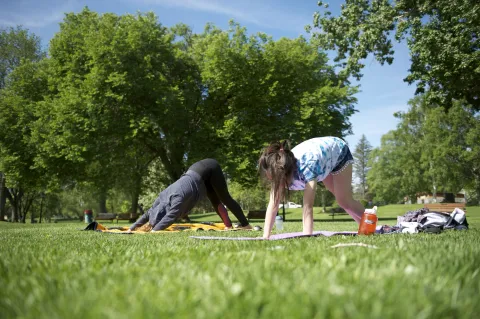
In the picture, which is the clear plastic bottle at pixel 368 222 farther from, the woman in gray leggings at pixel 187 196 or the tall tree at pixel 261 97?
the tall tree at pixel 261 97

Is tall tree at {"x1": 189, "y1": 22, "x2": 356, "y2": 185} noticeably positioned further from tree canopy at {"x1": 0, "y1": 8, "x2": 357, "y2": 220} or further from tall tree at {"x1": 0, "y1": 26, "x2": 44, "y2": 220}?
tall tree at {"x1": 0, "y1": 26, "x2": 44, "y2": 220}

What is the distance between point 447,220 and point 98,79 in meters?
19.1

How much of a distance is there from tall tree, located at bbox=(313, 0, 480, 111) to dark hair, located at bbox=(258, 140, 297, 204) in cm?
1305

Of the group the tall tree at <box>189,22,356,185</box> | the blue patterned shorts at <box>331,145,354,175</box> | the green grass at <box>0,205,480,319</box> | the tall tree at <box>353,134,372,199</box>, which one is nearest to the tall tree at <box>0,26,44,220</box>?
the tall tree at <box>189,22,356,185</box>

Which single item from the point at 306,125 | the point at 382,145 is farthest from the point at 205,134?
the point at 382,145

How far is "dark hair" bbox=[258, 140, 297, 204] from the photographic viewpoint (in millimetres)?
5462

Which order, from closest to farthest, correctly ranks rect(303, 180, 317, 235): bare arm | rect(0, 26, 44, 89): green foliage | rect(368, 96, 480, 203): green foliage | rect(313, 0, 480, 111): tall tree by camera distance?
1. rect(303, 180, 317, 235): bare arm
2. rect(313, 0, 480, 111): tall tree
3. rect(0, 26, 44, 89): green foliage
4. rect(368, 96, 480, 203): green foliage

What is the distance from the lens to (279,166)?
543 cm

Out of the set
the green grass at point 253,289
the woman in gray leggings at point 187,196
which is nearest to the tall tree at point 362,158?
the woman in gray leggings at point 187,196

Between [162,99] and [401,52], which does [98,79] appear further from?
[401,52]

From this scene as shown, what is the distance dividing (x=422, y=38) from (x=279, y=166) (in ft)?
45.0

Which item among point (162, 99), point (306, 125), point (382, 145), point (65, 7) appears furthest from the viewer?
point (382, 145)

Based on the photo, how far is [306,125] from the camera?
22.8m

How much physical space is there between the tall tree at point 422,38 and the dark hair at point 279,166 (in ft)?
42.8
